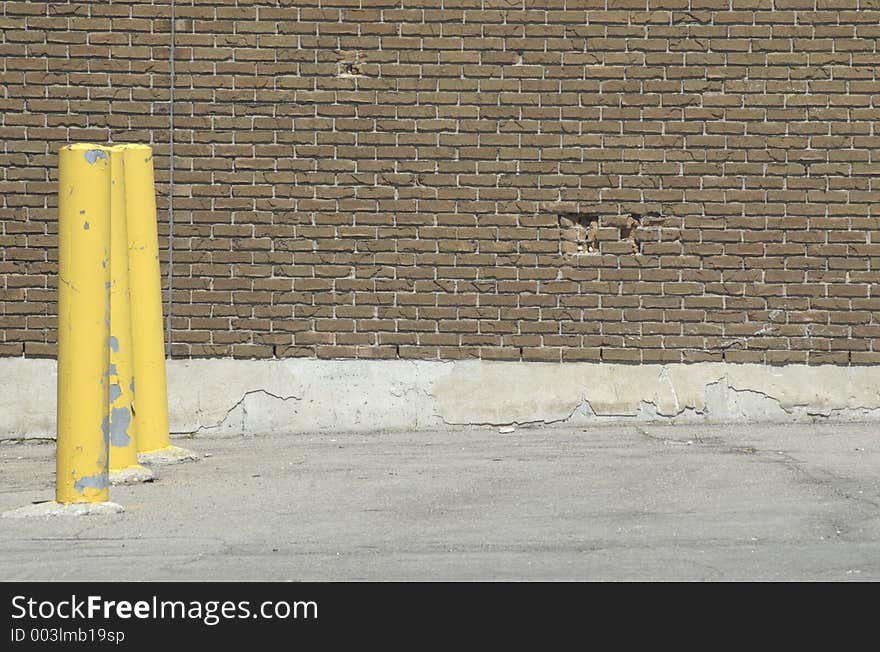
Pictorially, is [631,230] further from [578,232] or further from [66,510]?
[66,510]

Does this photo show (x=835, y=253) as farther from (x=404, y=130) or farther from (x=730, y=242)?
(x=404, y=130)

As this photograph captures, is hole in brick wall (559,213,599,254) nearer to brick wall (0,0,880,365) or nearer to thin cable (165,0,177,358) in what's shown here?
brick wall (0,0,880,365)

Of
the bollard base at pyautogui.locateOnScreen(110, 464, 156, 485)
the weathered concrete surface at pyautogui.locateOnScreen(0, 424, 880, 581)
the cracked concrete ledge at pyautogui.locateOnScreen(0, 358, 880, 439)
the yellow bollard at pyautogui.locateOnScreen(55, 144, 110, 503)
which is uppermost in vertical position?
the yellow bollard at pyautogui.locateOnScreen(55, 144, 110, 503)

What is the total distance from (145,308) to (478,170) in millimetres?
2858

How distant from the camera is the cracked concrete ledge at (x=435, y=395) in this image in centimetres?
1031

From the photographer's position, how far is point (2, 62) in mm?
10336

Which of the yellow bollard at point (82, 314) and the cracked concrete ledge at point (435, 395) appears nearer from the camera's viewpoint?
the yellow bollard at point (82, 314)

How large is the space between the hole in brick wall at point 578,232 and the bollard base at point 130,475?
12.4ft

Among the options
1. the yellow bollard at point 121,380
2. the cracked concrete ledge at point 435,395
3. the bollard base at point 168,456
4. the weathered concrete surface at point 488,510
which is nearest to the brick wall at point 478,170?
the cracked concrete ledge at point 435,395

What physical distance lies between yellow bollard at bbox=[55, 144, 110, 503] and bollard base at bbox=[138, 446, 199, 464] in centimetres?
184

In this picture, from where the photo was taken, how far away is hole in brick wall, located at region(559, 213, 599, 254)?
34.1 feet

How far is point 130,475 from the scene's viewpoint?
8.09 meters

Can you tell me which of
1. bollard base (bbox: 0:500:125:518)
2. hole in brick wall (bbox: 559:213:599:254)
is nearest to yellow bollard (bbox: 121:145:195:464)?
bollard base (bbox: 0:500:125:518)

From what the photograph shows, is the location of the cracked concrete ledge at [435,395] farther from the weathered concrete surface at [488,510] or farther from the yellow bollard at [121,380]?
the yellow bollard at [121,380]
